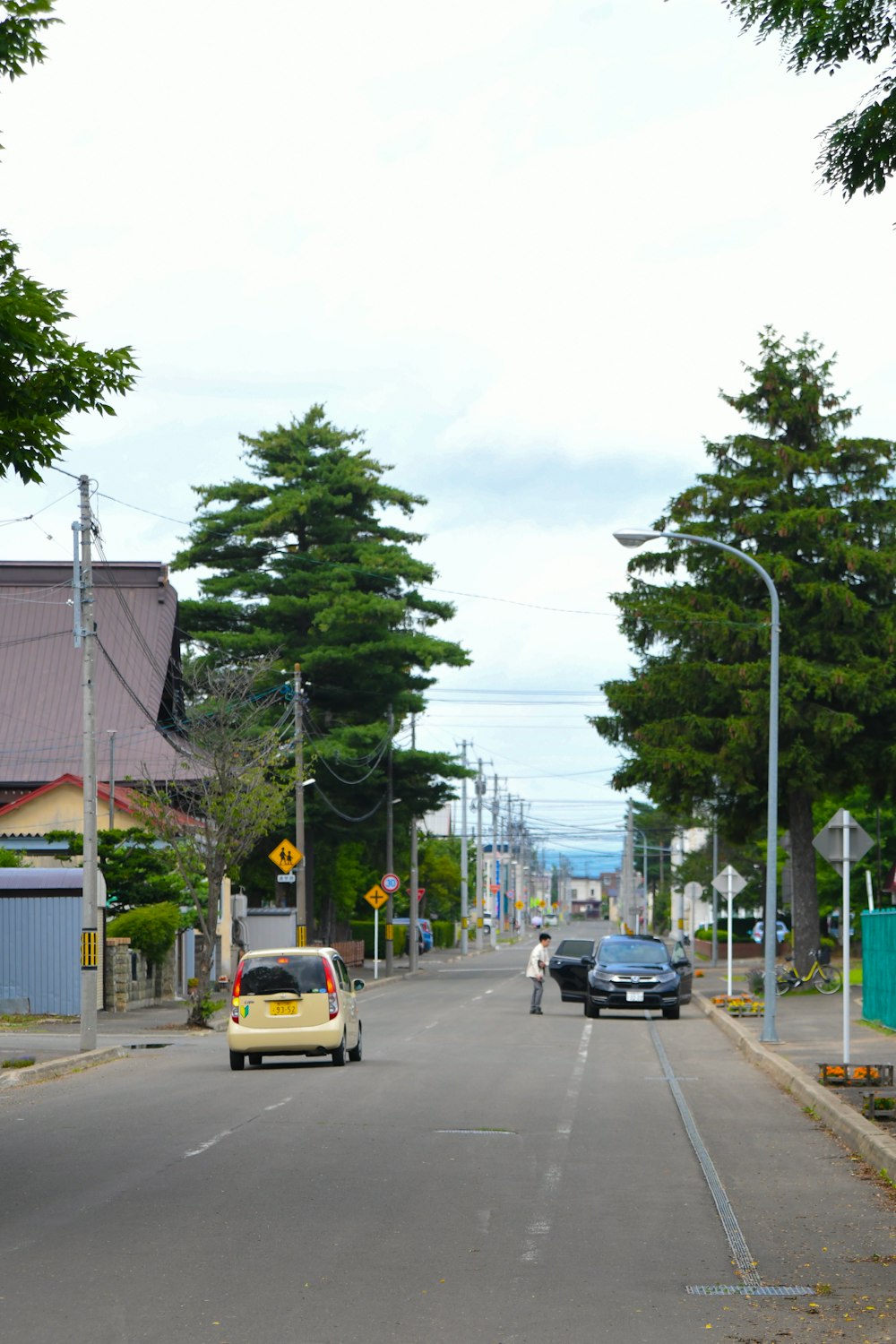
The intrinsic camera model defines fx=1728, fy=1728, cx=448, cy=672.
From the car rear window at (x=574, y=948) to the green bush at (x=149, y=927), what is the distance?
960 cm

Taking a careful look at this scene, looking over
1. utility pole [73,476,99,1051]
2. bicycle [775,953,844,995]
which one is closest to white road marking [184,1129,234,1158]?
utility pole [73,476,99,1051]

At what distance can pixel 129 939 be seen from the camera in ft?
119

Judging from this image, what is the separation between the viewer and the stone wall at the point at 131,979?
36.1 meters

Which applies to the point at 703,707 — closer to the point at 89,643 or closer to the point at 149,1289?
the point at 89,643

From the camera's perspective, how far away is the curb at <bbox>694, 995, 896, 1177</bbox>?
12859 millimetres

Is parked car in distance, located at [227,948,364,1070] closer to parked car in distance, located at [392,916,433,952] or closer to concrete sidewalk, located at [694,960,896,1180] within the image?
concrete sidewalk, located at [694,960,896,1180]

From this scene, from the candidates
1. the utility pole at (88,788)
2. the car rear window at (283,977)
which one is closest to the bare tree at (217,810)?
the utility pole at (88,788)

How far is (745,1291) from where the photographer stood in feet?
27.3

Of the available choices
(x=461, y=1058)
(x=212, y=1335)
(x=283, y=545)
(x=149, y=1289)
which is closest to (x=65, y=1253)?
(x=149, y=1289)

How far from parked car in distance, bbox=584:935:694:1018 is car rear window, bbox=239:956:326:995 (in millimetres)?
13122

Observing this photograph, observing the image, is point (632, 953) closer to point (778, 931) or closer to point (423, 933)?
point (778, 931)

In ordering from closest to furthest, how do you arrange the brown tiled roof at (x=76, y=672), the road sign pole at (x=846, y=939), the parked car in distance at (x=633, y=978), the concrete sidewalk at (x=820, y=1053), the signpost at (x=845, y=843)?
the concrete sidewalk at (x=820, y=1053), the road sign pole at (x=846, y=939), the signpost at (x=845, y=843), the parked car in distance at (x=633, y=978), the brown tiled roof at (x=76, y=672)

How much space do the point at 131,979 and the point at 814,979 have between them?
16741mm

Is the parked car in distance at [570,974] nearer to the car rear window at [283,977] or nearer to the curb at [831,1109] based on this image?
the curb at [831,1109]
